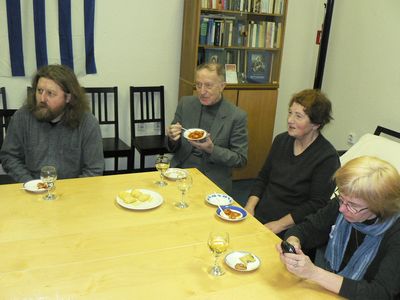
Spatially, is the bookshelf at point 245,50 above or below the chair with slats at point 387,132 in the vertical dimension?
above

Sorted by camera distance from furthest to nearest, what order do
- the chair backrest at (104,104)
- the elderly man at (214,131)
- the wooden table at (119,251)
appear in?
the chair backrest at (104,104)
the elderly man at (214,131)
the wooden table at (119,251)

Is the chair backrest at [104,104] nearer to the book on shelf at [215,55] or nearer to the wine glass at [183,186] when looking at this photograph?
the book on shelf at [215,55]

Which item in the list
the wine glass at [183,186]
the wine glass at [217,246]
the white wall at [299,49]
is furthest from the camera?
the white wall at [299,49]

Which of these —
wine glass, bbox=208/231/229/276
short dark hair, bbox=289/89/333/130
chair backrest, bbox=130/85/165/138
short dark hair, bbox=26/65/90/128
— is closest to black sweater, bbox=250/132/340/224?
short dark hair, bbox=289/89/333/130

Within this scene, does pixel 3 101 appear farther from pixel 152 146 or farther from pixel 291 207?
pixel 291 207

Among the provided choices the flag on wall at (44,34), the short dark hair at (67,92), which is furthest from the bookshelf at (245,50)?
the short dark hair at (67,92)

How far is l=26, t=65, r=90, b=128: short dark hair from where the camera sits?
7.46 feet

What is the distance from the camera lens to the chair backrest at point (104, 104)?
11.9 feet

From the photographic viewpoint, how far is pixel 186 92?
3863mm

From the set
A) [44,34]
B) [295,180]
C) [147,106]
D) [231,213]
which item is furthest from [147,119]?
[231,213]

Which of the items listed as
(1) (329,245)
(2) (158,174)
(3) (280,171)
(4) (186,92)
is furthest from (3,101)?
(1) (329,245)

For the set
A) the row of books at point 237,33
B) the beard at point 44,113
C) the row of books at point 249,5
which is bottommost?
the beard at point 44,113

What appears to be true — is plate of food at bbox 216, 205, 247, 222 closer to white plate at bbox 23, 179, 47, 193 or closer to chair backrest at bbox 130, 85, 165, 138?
white plate at bbox 23, 179, 47, 193

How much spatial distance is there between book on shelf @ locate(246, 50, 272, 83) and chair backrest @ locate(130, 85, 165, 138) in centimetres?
95
